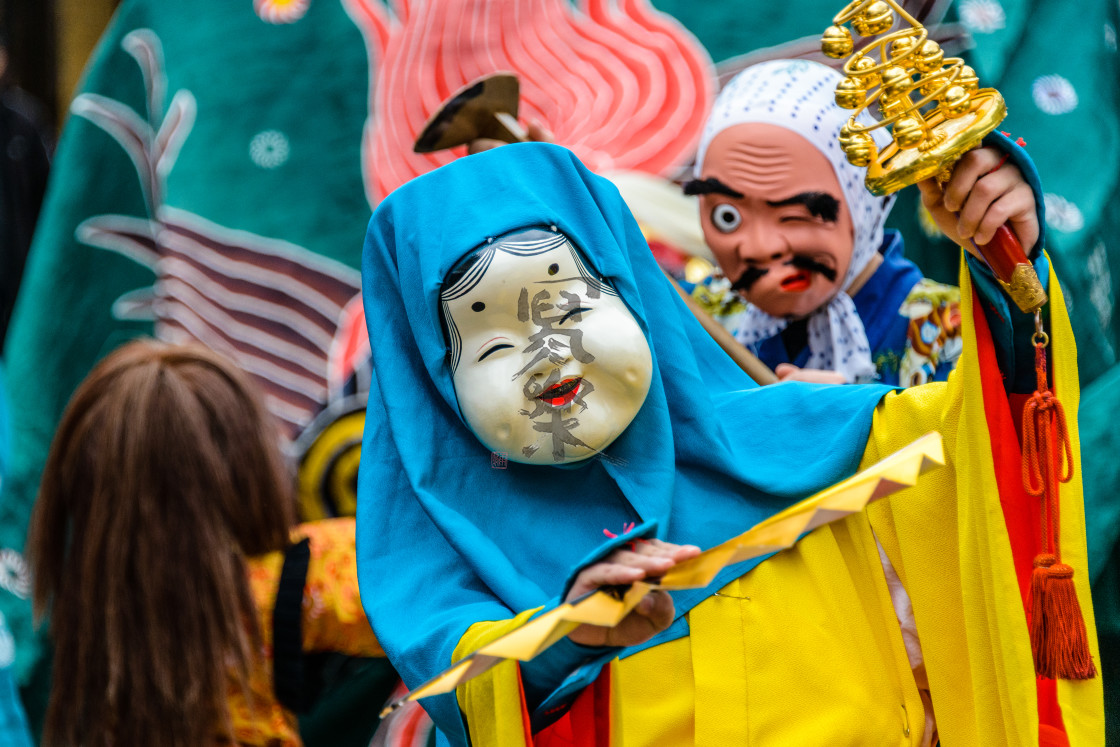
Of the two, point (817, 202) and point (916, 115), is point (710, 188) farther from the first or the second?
point (916, 115)

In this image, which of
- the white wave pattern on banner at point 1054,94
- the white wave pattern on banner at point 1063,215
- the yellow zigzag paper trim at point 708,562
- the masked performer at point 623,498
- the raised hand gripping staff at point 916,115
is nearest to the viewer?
the yellow zigzag paper trim at point 708,562

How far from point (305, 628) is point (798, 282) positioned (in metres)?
1.00

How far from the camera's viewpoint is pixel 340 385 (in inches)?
106

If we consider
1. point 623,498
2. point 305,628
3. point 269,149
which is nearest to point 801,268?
point 623,498

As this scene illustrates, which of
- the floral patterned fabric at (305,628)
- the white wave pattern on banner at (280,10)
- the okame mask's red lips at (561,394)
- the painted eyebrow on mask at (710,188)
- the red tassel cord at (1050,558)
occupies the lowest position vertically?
the floral patterned fabric at (305,628)

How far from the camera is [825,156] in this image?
1.91m

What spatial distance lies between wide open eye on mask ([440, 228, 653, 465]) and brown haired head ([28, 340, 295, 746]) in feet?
2.61

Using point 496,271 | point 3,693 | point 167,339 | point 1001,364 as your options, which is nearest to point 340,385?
point 167,339

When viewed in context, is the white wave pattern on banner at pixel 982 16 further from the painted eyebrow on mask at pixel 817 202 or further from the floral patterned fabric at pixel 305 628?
the floral patterned fabric at pixel 305 628

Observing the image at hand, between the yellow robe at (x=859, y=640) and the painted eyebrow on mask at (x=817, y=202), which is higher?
the painted eyebrow on mask at (x=817, y=202)

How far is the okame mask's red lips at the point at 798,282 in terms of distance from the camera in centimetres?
191

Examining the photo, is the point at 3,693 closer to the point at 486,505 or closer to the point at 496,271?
the point at 486,505

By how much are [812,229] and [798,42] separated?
0.83 m

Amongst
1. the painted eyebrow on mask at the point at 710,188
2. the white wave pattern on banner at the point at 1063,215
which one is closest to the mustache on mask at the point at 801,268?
the painted eyebrow on mask at the point at 710,188
